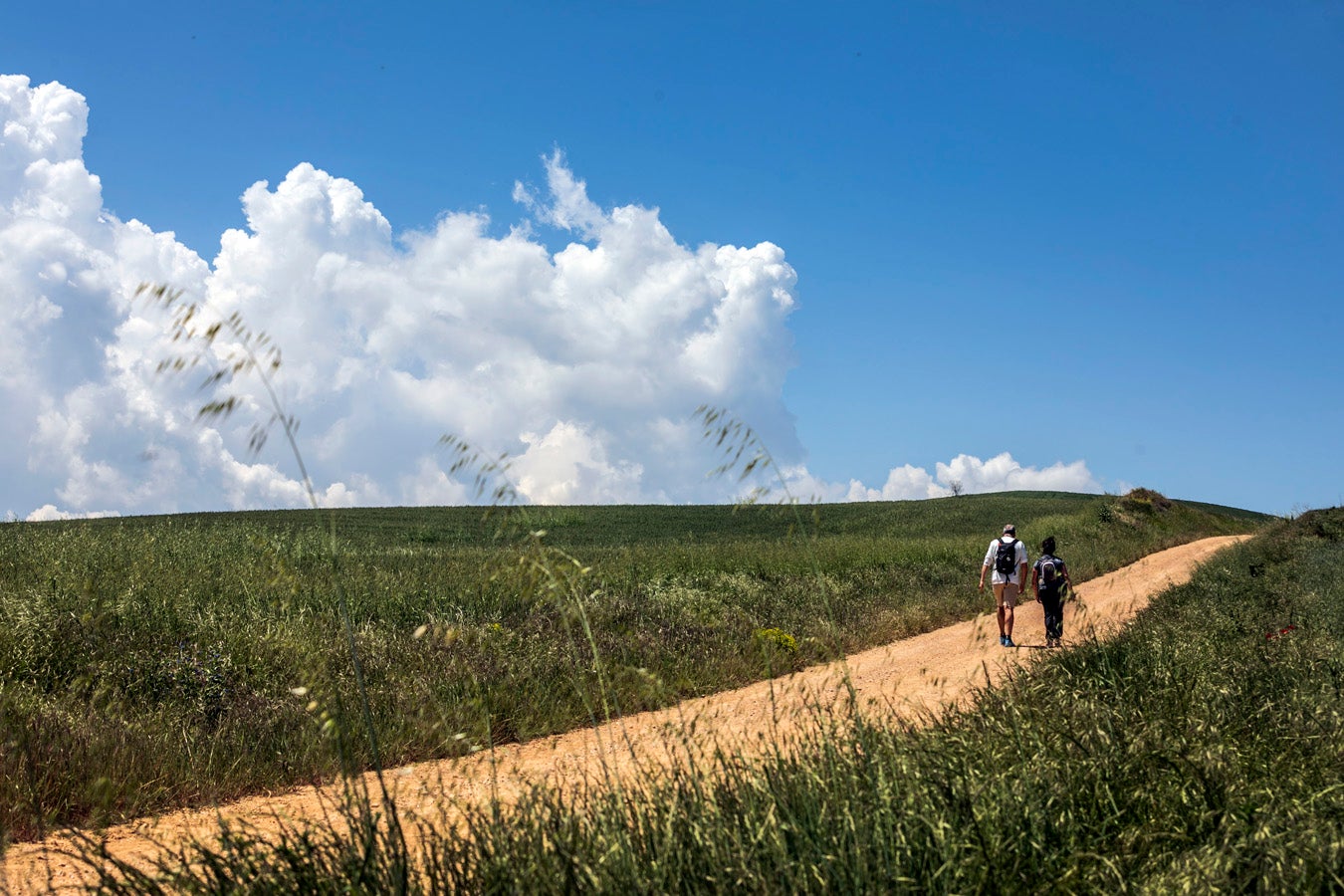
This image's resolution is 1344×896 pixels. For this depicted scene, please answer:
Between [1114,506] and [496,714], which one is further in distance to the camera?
[1114,506]

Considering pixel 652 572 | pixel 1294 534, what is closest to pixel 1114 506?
pixel 1294 534

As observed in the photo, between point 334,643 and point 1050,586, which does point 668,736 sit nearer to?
point 334,643

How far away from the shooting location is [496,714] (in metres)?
7.99

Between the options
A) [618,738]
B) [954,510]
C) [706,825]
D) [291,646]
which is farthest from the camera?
[954,510]

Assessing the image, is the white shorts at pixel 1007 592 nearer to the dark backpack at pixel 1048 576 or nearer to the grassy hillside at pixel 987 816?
the dark backpack at pixel 1048 576

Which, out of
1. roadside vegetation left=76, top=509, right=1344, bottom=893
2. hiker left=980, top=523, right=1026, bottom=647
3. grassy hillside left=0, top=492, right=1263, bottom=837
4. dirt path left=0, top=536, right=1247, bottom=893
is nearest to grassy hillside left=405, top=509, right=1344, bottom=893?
roadside vegetation left=76, top=509, right=1344, bottom=893

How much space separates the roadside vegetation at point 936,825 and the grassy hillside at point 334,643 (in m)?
0.46

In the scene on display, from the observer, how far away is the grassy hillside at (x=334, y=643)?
505cm

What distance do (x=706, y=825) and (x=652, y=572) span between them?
51.8 feet

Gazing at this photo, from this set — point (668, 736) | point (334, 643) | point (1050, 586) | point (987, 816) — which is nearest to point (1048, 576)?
point (1050, 586)

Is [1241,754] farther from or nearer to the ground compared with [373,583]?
nearer to the ground

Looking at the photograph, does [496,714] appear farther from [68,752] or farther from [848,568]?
[848,568]

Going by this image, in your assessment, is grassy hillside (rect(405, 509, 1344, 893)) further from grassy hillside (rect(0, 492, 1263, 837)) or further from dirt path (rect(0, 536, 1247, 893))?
grassy hillside (rect(0, 492, 1263, 837))

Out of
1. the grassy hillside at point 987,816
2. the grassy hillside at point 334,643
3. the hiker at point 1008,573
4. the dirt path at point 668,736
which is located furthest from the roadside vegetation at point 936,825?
the hiker at point 1008,573
